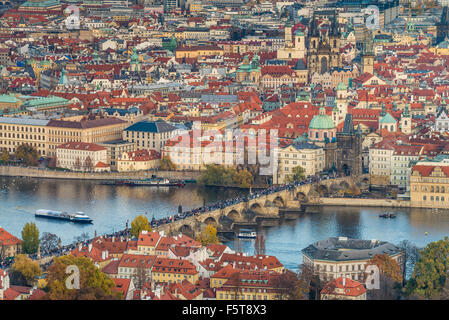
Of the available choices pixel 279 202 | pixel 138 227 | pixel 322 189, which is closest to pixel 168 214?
pixel 279 202

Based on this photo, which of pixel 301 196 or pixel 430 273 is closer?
pixel 430 273

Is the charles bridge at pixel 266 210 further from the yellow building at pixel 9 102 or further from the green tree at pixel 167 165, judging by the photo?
the yellow building at pixel 9 102

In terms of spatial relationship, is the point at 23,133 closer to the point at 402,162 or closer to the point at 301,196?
the point at 301,196

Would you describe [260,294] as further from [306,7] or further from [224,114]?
[306,7]

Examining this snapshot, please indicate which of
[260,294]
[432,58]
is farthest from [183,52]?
[260,294]

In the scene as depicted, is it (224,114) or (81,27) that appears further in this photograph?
(81,27)

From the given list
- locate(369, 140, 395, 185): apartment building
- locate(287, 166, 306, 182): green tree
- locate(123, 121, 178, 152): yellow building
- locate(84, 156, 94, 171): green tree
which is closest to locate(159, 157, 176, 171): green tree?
locate(123, 121, 178, 152): yellow building

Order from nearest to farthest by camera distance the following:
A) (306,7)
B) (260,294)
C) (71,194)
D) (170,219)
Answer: (260,294) → (170,219) → (71,194) → (306,7)

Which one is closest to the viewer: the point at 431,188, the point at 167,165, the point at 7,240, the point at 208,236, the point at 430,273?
the point at 430,273
